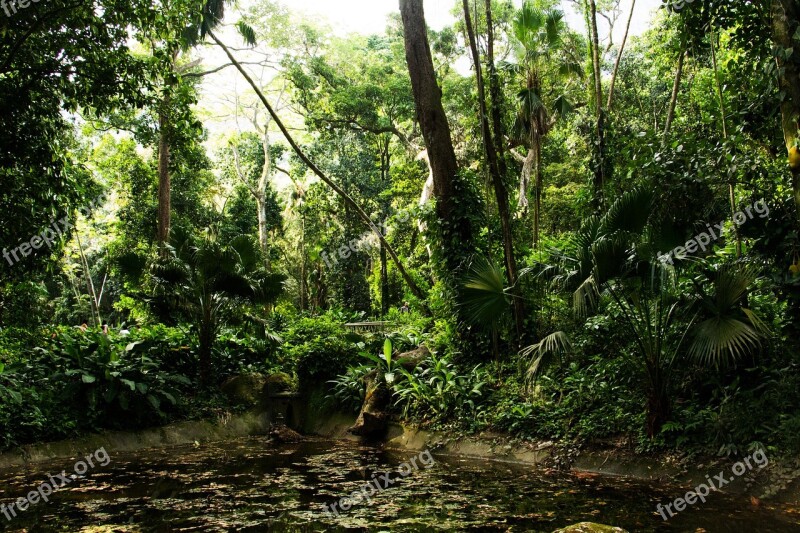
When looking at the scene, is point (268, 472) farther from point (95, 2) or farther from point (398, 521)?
point (95, 2)

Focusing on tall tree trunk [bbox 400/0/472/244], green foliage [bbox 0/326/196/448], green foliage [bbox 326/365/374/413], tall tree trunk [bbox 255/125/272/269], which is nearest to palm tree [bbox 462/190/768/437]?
tall tree trunk [bbox 400/0/472/244]

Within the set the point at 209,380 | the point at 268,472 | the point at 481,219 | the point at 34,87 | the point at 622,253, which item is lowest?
the point at 268,472

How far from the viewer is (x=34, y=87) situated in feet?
23.0

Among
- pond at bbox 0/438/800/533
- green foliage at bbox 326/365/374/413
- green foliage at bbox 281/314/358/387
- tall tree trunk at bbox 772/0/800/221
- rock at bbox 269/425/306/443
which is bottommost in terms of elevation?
rock at bbox 269/425/306/443

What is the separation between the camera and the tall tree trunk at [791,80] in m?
4.77

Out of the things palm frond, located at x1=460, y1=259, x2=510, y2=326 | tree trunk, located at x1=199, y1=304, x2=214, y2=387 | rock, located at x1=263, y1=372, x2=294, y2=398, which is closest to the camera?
palm frond, located at x1=460, y1=259, x2=510, y2=326

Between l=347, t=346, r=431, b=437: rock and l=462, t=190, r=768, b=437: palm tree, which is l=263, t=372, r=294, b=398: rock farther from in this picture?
l=462, t=190, r=768, b=437: palm tree

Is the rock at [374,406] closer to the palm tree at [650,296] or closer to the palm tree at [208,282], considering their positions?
the palm tree at [208,282]

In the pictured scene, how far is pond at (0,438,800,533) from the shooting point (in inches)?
158

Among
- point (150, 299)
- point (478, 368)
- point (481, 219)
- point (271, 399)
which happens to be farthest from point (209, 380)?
point (481, 219)

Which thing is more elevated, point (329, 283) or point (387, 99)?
point (387, 99)

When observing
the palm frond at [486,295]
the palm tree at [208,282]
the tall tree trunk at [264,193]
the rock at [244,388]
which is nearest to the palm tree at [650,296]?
the palm frond at [486,295]

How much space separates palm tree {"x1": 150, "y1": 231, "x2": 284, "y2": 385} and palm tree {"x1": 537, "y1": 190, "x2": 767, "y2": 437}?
576 centimetres

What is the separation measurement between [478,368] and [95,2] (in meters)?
7.12
